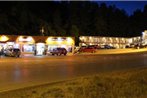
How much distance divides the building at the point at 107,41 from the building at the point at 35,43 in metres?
33.6

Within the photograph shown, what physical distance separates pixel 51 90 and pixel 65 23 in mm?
113183

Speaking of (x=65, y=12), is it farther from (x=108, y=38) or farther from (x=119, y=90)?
(x=119, y=90)

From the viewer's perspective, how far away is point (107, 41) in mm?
127375

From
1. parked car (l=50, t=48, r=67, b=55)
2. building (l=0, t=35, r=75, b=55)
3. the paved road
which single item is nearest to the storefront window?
building (l=0, t=35, r=75, b=55)

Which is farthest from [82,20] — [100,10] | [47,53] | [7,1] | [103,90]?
[103,90]

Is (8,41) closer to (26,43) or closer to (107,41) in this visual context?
(26,43)

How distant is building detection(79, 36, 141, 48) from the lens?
119069mm

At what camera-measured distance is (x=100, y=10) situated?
500 ft

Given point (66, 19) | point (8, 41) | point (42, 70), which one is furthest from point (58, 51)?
point (66, 19)

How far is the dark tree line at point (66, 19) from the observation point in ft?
352

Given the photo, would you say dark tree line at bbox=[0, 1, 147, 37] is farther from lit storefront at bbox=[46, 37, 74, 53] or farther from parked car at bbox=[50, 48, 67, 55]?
parked car at bbox=[50, 48, 67, 55]

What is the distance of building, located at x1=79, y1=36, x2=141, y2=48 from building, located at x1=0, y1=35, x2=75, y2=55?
33625 millimetres

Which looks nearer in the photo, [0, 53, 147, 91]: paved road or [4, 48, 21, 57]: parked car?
[0, 53, 147, 91]: paved road

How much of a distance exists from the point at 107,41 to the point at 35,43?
2281 inches
